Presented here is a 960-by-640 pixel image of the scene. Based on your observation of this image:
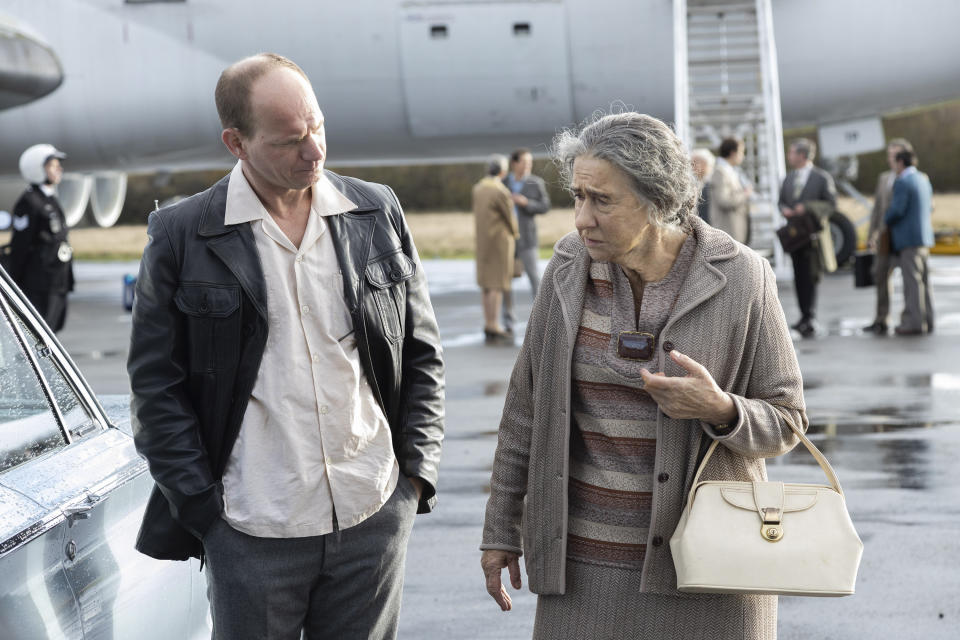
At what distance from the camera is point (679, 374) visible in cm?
213

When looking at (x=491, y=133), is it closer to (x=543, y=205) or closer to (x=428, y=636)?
(x=543, y=205)

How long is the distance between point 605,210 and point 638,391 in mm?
338

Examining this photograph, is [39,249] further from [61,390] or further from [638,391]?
[638,391]

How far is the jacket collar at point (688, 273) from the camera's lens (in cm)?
216

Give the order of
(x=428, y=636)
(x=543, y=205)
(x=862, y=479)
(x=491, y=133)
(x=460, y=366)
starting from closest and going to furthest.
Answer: (x=428, y=636), (x=862, y=479), (x=460, y=366), (x=543, y=205), (x=491, y=133)

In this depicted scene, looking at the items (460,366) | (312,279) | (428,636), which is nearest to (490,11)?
(460,366)

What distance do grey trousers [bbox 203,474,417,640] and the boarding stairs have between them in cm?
1060

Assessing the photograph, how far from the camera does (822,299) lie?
13297mm

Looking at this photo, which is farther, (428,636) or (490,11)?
(490,11)

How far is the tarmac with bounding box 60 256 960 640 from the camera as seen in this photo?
3840mm

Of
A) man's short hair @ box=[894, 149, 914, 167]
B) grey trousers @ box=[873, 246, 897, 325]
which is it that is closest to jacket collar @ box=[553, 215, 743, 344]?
man's short hair @ box=[894, 149, 914, 167]

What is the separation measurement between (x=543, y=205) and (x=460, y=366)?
2.74 metres

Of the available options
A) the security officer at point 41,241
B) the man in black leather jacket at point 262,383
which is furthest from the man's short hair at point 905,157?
the man in black leather jacket at point 262,383

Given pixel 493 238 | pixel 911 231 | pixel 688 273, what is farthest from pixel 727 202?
pixel 688 273
